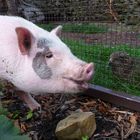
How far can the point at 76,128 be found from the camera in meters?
2.21

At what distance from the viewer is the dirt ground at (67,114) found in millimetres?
2314

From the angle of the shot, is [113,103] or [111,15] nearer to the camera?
[113,103]

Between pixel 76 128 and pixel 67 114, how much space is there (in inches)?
14.8

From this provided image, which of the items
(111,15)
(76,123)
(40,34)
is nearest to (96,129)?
(76,123)

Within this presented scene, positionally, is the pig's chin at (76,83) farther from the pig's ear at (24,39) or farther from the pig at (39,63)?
the pig's ear at (24,39)

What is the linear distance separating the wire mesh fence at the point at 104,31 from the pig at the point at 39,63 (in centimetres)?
81

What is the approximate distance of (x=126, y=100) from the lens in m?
2.63

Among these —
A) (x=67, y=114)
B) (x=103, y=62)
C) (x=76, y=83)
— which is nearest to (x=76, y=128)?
(x=76, y=83)

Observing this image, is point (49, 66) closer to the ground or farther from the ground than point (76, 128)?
farther from the ground

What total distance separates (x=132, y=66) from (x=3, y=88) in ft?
3.22

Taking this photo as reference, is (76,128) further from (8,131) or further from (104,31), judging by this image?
(104,31)

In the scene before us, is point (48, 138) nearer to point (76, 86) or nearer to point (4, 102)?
point (76, 86)

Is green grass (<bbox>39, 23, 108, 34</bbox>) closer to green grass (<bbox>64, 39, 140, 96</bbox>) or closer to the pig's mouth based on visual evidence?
green grass (<bbox>64, 39, 140, 96</bbox>)

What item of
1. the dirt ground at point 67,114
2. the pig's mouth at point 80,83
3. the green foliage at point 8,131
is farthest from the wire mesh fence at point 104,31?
the green foliage at point 8,131
